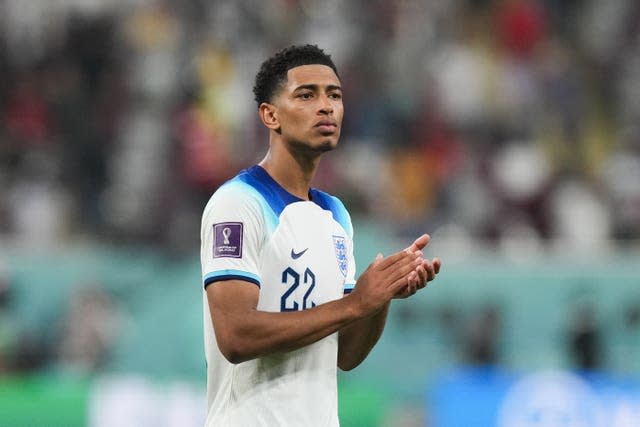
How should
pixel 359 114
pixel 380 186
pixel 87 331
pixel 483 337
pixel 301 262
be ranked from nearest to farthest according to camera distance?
pixel 301 262 < pixel 483 337 < pixel 87 331 < pixel 380 186 < pixel 359 114

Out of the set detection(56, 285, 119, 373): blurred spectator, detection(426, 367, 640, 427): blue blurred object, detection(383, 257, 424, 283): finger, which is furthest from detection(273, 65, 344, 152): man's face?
detection(56, 285, 119, 373): blurred spectator

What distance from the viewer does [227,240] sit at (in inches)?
183

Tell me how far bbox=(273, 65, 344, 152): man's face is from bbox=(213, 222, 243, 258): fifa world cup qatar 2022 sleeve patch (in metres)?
0.44

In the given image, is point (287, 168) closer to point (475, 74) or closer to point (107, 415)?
point (107, 415)

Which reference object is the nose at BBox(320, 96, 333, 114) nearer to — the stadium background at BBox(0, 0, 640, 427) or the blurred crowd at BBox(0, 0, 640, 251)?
the stadium background at BBox(0, 0, 640, 427)

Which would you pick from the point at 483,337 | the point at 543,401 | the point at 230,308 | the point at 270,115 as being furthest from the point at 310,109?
the point at 483,337

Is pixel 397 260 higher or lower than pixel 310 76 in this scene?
lower

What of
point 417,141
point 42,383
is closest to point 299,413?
point 42,383

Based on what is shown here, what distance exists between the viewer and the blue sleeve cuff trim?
461 cm

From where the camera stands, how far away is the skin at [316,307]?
15.0 ft

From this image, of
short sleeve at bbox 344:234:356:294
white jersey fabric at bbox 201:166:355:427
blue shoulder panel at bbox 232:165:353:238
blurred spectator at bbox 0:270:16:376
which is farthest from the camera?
blurred spectator at bbox 0:270:16:376

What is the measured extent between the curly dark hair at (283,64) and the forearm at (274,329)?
86cm

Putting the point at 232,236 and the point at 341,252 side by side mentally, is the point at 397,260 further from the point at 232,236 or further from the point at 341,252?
the point at 232,236

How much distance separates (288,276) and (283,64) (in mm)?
788
